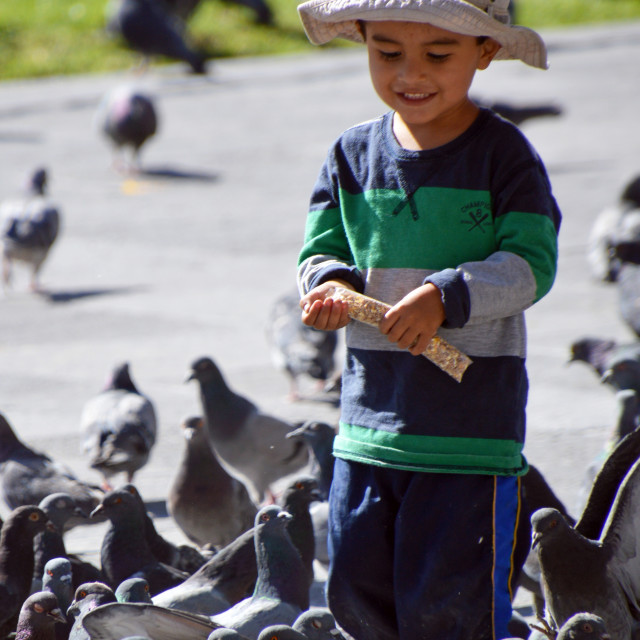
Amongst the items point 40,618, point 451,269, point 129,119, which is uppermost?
point 451,269

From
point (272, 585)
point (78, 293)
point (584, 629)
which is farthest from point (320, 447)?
point (78, 293)

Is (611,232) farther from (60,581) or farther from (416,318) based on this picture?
(416,318)

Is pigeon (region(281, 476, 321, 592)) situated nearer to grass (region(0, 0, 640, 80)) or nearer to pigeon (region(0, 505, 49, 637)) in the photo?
pigeon (region(0, 505, 49, 637))

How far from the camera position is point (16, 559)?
4.16 meters

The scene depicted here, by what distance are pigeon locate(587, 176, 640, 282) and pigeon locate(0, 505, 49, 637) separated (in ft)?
19.4

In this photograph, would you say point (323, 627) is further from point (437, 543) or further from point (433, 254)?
point (433, 254)

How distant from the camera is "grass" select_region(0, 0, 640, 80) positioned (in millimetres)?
20906

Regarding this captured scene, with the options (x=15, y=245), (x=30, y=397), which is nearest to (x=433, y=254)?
(x=30, y=397)

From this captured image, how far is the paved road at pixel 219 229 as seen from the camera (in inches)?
283

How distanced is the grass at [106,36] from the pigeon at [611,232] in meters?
12.6

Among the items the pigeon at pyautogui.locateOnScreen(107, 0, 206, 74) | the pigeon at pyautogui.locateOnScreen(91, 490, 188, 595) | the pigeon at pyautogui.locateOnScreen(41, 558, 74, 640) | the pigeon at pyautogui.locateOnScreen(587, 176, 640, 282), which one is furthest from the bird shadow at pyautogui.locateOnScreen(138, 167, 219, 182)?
the pigeon at pyautogui.locateOnScreen(41, 558, 74, 640)

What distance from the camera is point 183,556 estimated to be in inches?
186

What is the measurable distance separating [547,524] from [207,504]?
2011mm

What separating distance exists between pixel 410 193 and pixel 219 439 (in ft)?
11.1
